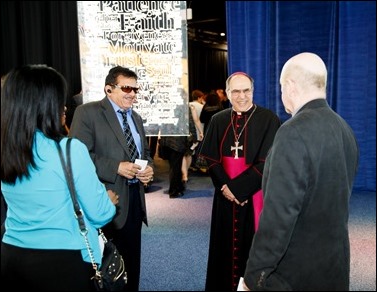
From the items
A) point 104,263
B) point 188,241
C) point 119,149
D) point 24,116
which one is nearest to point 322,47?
point 188,241

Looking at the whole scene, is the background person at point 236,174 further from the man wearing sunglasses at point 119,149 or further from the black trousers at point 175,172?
the black trousers at point 175,172

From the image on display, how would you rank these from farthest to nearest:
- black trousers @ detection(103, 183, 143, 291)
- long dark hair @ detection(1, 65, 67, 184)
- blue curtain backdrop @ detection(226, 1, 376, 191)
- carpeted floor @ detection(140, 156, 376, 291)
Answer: blue curtain backdrop @ detection(226, 1, 376, 191) < carpeted floor @ detection(140, 156, 376, 291) < black trousers @ detection(103, 183, 143, 291) < long dark hair @ detection(1, 65, 67, 184)

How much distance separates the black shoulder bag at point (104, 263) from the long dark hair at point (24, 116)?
0.32 feet

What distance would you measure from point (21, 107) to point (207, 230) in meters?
3.31

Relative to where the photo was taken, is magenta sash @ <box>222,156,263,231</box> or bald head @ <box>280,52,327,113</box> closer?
bald head @ <box>280,52,327,113</box>

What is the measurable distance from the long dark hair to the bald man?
816 mm

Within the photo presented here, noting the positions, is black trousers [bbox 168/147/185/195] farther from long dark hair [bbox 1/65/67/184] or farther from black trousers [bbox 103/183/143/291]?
long dark hair [bbox 1/65/67/184]

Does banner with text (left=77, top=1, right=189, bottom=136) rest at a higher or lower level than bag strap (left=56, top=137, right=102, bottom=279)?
higher

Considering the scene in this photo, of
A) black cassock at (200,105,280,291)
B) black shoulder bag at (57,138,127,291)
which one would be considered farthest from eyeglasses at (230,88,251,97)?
black shoulder bag at (57,138,127,291)

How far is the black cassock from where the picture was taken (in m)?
2.58

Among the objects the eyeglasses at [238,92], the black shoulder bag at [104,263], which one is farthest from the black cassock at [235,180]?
the black shoulder bag at [104,263]

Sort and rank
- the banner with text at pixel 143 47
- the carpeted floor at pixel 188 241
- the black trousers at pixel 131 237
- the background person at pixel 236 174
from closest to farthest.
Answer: the black trousers at pixel 131 237 < the background person at pixel 236 174 < the banner with text at pixel 143 47 < the carpeted floor at pixel 188 241

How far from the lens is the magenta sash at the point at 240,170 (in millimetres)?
2594

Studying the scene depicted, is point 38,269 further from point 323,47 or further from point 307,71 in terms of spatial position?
point 323,47
